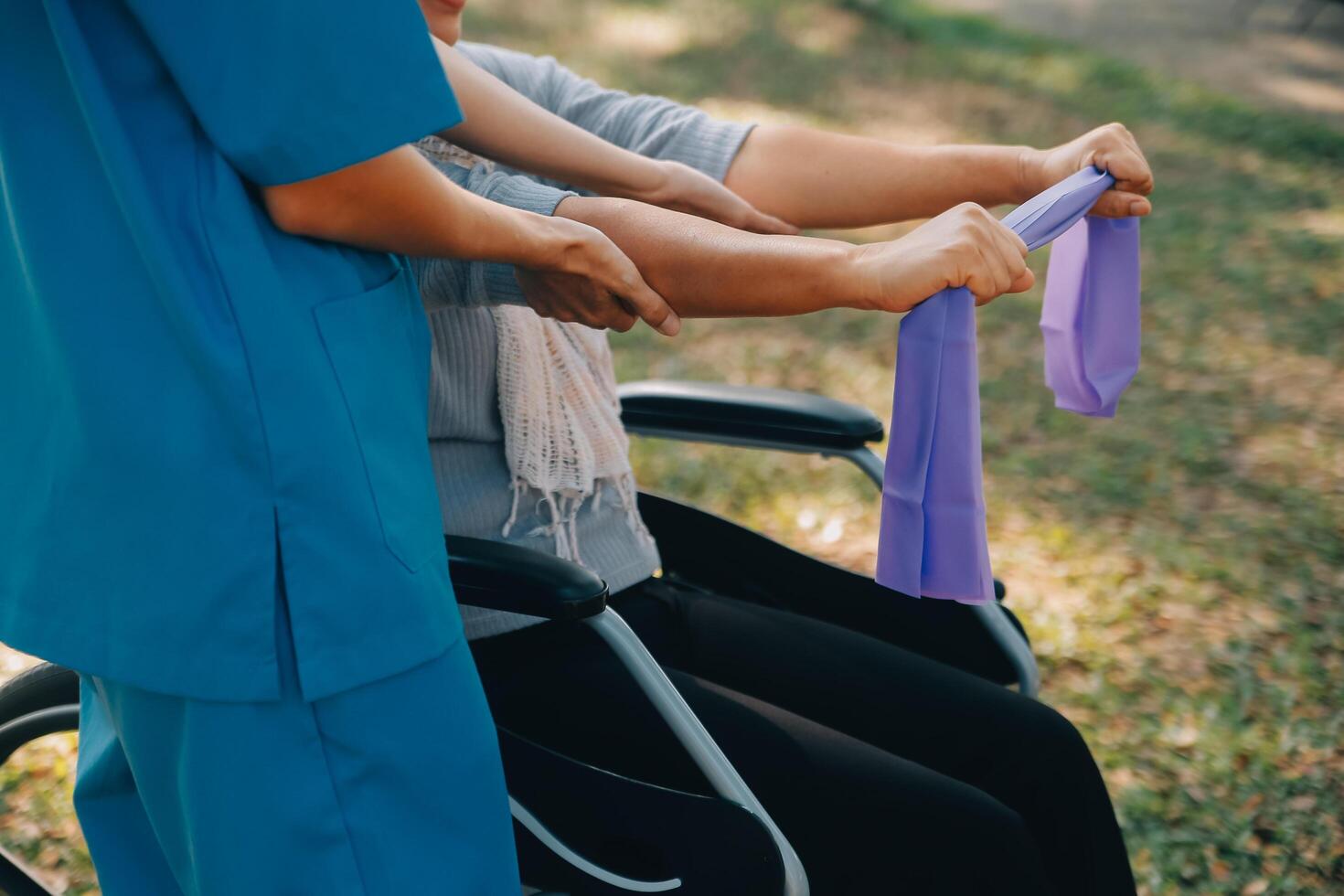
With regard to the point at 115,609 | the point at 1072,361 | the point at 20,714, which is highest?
the point at 1072,361

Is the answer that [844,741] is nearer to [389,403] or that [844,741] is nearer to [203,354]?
[389,403]

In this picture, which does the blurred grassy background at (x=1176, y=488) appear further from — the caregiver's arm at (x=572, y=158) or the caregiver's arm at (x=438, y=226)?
the caregiver's arm at (x=438, y=226)

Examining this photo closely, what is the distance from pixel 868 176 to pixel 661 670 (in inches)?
32.7

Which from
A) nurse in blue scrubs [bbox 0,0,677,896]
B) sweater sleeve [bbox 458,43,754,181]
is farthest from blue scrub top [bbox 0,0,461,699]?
sweater sleeve [bbox 458,43,754,181]

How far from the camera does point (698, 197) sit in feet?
5.43

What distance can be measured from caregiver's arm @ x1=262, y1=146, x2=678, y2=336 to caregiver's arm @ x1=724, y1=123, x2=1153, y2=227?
530 mm

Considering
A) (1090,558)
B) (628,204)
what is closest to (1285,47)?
(1090,558)

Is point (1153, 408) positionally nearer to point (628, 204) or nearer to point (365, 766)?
point (628, 204)

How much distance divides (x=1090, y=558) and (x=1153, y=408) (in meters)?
1.02

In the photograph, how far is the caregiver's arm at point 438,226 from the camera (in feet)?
3.63

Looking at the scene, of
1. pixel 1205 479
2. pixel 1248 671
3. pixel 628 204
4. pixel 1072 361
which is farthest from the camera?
pixel 1205 479

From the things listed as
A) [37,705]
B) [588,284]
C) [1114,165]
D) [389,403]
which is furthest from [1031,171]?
[37,705]

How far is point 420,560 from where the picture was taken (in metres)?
1.20

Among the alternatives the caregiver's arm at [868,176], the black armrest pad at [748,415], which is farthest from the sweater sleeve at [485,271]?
the black armrest pad at [748,415]
